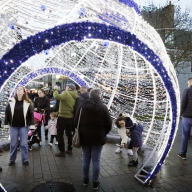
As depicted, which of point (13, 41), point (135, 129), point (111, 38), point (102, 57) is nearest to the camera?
point (111, 38)

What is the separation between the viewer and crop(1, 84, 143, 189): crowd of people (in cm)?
362

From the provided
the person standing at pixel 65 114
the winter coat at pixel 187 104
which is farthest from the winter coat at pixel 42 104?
the winter coat at pixel 187 104

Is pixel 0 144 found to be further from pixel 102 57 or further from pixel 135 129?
pixel 102 57

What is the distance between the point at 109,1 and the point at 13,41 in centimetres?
249

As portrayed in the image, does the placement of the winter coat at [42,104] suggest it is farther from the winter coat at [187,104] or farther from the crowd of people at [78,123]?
the winter coat at [187,104]

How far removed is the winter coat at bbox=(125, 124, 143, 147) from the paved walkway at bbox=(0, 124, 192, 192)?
0.60 meters

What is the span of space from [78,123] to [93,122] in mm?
298

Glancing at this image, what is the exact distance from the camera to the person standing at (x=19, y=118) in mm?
4656

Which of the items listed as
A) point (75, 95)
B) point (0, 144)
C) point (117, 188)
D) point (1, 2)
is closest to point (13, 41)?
point (1, 2)

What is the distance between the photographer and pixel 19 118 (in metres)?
4.66

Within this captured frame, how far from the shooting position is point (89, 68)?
8.24 metres

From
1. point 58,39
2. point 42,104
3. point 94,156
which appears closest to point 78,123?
point 94,156

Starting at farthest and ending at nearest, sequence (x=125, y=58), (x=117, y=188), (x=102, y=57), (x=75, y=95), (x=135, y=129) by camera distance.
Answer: (x=102, y=57) < (x=125, y=58) < (x=75, y=95) < (x=135, y=129) < (x=117, y=188)

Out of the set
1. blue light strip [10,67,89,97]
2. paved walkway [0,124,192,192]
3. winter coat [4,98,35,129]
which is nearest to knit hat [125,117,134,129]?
paved walkway [0,124,192,192]
